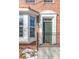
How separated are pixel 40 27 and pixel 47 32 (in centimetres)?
17

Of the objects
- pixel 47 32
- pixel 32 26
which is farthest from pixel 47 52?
pixel 32 26

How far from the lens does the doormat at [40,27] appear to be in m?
2.76

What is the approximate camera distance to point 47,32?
308cm

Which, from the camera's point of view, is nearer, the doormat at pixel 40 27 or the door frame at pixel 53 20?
the doormat at pixel 40 27

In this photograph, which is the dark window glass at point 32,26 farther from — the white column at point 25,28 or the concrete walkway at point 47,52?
the concrete walkway at point 47,52

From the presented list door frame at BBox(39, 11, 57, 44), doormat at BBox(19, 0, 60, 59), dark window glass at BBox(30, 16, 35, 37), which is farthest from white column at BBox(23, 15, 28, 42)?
door frame at BBox(39, 11, 57, 44)

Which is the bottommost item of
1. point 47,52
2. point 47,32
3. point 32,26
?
point 47,52

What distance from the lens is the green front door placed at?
9.63 ft

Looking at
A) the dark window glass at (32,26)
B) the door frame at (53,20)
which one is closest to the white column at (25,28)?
the dark window glass at (32,26)

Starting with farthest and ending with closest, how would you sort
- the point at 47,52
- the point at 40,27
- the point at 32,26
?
the point at 32,26 < the point at 40,27 < the point at 47,52

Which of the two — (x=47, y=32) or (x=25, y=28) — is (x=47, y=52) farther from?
(x=25, y=28)
